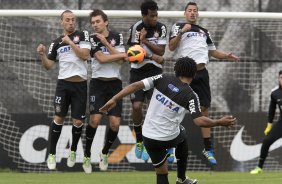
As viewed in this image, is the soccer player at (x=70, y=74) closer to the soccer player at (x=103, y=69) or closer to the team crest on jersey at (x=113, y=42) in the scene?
the soccer player at (x=103, y=69)

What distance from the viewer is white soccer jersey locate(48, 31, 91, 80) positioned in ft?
46.8

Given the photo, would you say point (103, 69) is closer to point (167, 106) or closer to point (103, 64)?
point (103, 64)

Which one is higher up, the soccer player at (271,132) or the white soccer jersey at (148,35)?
the white soccer jersey at (148,35)

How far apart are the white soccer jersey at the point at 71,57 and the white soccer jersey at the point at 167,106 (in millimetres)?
3338

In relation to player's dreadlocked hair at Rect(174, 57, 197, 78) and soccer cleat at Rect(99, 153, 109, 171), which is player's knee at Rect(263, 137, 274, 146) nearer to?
soccer cleat at Rect(99, 153, 109, 171)

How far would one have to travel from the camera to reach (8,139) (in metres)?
17.8

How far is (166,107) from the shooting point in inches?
433

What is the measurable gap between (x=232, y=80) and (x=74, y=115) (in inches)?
232

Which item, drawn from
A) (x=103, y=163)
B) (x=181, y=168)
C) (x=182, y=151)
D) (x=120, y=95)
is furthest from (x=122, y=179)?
(x=120, y=95)

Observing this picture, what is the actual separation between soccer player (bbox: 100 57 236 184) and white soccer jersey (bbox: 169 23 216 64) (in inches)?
116

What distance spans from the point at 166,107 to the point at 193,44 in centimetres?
341

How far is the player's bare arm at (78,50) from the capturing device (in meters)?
14.1

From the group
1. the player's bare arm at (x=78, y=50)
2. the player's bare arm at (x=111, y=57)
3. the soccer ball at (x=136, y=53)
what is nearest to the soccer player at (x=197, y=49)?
the soccer ball at (x=136, y=53)

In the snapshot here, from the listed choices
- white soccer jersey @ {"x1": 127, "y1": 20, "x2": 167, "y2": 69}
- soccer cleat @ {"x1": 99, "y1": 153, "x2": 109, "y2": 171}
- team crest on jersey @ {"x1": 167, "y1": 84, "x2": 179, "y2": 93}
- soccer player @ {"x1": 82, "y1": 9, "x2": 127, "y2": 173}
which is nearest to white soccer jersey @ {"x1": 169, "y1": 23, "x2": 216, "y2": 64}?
white soccer jersey @ {"x1": 127, "y1": 20, "x2": 167, "y2": 69}
